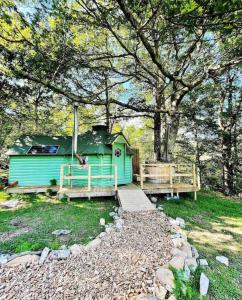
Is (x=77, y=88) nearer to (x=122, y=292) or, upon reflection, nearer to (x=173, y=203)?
(x=173, y=203)

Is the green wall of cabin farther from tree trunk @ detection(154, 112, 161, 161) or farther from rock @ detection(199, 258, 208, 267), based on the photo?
rock @ detection(199, 258, 208, 267)

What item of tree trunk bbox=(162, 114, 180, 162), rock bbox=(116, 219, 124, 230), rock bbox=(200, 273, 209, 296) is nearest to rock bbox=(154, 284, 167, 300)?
rock bbox=(200, 273, 209, 296)

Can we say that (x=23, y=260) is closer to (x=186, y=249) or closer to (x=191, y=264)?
(x=191, y=264)

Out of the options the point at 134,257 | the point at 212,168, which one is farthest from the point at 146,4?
the point at 212,168

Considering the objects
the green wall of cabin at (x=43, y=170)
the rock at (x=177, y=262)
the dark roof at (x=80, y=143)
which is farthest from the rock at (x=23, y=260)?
the dark roof at (x=80, y=143)

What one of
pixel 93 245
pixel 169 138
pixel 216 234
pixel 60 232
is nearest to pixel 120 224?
pixel 93 245

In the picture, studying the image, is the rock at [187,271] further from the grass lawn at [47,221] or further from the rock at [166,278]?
the grass lawn at [47,221]

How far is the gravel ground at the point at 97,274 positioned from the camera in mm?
2662

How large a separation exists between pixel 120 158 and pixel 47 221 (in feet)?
18.3

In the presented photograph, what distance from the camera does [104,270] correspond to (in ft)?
10.2

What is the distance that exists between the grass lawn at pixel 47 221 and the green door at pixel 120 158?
1977 millimetres

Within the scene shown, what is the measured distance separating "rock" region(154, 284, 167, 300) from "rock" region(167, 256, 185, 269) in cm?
58

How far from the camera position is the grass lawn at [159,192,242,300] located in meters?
3.43

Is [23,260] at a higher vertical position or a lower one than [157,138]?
lower
